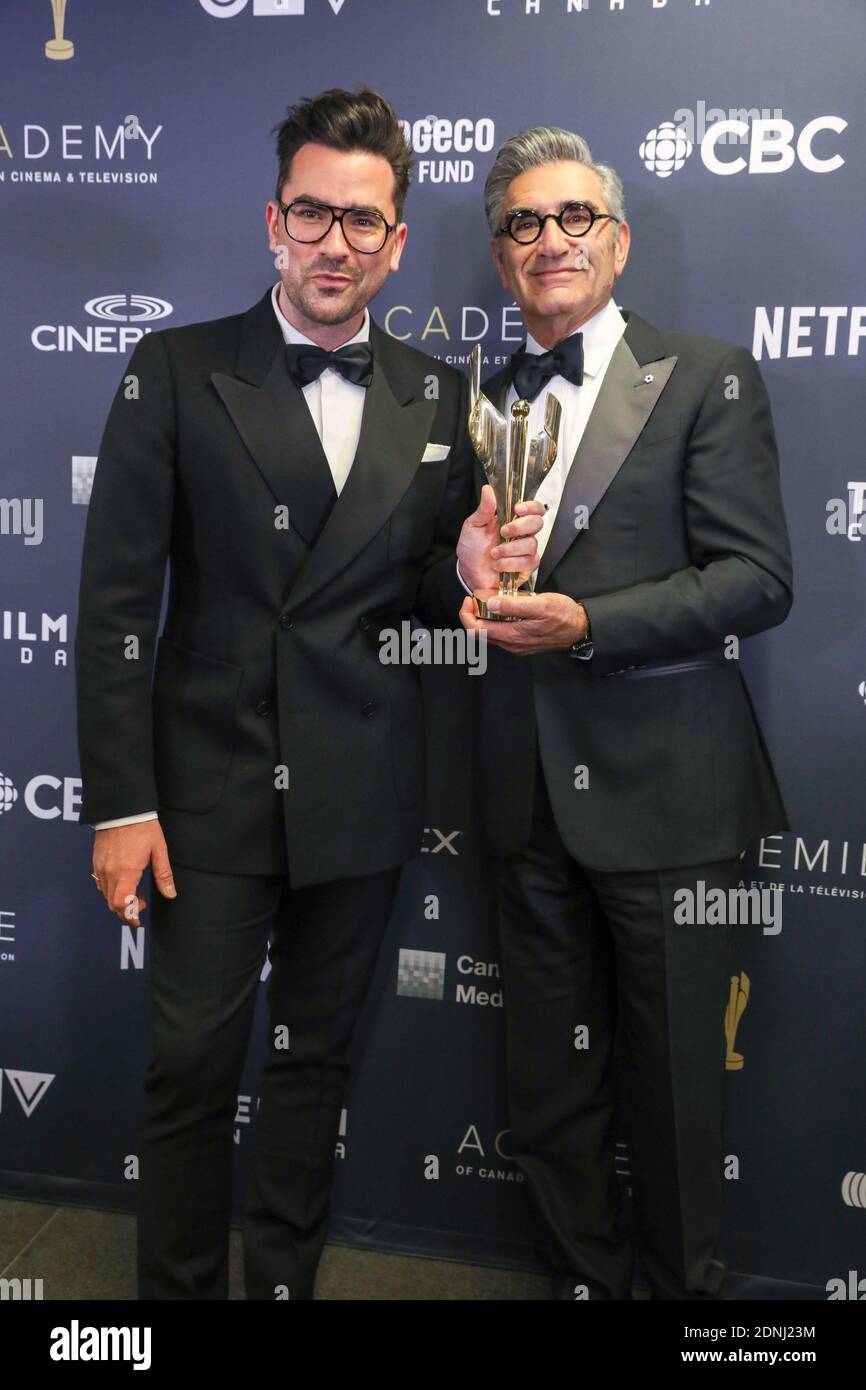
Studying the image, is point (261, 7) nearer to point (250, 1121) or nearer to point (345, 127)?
point (345, 127)

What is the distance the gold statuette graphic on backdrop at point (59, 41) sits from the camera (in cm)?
249

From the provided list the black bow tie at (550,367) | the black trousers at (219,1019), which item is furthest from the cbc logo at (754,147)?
the black trousers at (219,1019)

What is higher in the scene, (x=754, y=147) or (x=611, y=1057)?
(x=754, y=147)

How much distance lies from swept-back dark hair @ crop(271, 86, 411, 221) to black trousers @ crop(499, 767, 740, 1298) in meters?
1.13

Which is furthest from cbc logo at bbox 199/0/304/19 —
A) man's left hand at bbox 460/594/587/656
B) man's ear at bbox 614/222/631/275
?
man's left hand at bbox 460/594/587/656

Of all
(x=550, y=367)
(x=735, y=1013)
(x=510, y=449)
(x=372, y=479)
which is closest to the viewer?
(x=510, y=449)

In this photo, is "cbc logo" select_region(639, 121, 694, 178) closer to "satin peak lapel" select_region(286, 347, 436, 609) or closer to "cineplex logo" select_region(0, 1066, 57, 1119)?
"satin peak lapel" select_region(286, 347, 436, 609)

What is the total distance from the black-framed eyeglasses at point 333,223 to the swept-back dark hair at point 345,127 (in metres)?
0.07

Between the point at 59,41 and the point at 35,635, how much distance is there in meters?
1.24

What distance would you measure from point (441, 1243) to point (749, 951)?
97 cm

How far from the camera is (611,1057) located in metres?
2.38

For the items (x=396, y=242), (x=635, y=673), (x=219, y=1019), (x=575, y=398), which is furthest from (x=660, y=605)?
(x=219, y=1019)

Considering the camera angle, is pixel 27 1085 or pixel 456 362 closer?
pixel 456 362

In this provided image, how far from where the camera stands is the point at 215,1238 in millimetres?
2150
